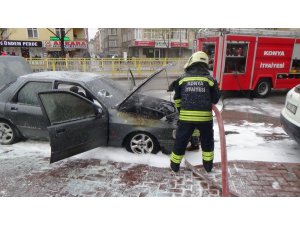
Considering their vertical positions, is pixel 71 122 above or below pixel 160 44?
below

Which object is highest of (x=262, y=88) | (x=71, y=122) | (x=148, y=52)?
(x=148, y=52)

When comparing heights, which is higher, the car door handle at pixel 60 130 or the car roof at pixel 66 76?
the car roof at pixel 66 76

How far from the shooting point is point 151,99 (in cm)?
469

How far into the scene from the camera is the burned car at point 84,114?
372cm

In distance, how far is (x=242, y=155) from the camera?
4.36 meters

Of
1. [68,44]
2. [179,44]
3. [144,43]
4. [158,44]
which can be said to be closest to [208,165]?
[68,44]

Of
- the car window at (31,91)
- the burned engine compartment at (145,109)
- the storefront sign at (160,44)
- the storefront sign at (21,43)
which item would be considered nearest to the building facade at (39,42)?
the storefront sign at (21,43)

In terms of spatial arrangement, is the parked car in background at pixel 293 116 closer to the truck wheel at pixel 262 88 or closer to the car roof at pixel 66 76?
the car roof at pixel 66 76

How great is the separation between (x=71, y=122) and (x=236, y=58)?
23.6ft

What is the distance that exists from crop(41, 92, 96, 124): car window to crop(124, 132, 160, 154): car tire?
2.56 ft

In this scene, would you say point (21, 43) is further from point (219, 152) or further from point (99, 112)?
point (219, 152)

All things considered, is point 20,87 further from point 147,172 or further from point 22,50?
point 22,50

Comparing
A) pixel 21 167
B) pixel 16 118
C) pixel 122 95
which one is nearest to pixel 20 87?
pixel 16 118

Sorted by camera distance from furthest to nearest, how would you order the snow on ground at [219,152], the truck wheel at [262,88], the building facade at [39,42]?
the building facade at [39,42] → the truck wheel at [262,88] → the snow on ground at [219,152]
